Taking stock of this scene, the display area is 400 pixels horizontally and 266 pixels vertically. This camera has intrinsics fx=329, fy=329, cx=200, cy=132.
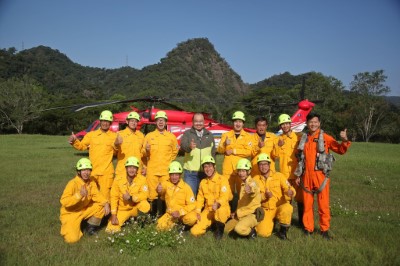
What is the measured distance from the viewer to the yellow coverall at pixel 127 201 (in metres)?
6.07

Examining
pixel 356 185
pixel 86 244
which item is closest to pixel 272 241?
pixel 86 244

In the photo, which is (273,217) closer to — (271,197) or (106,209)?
(271,197)

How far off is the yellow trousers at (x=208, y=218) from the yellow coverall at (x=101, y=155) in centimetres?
201

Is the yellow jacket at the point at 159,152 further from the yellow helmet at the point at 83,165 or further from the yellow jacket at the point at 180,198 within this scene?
the yellow helmet at the point at 83,165

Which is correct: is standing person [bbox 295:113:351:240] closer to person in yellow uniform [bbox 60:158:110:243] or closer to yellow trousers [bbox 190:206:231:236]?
yellow trousers [bbox 190:206:231:236]

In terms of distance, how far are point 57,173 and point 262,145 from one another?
9190mm

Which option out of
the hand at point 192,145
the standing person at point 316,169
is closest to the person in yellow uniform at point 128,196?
the hand at point 192,145

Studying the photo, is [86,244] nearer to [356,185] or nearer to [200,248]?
[200,248]

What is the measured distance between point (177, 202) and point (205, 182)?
0.63 meters

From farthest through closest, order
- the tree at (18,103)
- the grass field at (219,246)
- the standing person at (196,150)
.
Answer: the tree at (18,103) < the standing person at (196,150) < the grass field at (219,246)

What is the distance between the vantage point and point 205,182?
6121mm

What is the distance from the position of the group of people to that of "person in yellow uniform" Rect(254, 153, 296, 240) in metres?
0.02

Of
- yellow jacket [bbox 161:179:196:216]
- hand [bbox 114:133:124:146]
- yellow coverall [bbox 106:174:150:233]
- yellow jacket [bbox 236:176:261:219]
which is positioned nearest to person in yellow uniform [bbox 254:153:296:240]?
yellow jacket [bbox 236:176:261:219]

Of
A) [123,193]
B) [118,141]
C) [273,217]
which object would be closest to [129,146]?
[118,141]
